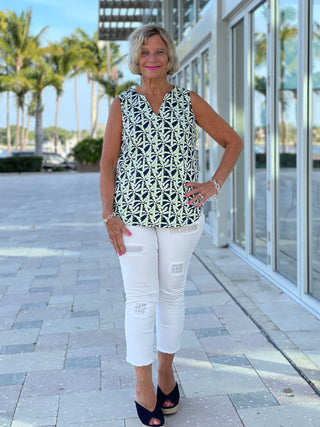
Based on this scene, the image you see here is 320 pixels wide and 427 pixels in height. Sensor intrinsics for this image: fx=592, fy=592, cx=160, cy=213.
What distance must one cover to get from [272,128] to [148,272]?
300 centimetres

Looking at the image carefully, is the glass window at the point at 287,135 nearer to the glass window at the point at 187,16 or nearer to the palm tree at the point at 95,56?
the glass window at the point at 187,16

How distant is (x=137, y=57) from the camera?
2.48m

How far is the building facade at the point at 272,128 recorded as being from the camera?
426 cm

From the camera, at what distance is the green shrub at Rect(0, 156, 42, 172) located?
95.3 feet

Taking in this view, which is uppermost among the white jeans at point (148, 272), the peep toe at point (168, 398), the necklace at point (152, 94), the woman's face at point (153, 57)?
the woman's face at point (153, 57)

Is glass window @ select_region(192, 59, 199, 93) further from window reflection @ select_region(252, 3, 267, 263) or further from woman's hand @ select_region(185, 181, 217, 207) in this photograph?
woman's hand @ select_region(185, 181, 217, 207)

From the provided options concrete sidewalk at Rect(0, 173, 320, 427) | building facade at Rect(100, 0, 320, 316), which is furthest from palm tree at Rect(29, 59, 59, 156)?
concrete sidewalk at Rect(0, 173, 320, 427)

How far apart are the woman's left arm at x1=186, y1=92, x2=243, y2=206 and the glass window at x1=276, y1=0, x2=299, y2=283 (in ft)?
6.63

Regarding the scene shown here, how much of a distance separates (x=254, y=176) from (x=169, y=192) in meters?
3.57

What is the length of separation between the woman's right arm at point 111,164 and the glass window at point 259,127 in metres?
3.11

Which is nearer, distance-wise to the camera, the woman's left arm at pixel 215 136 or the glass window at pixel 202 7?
the woman's left arm at pixel 215 136

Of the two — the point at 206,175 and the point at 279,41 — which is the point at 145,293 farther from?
the point at 206,175

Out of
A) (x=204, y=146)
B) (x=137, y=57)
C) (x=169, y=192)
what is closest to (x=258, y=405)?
(x=169, y=192)

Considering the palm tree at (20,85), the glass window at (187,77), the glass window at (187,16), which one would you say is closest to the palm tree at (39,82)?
the palm tree at (20,85)
